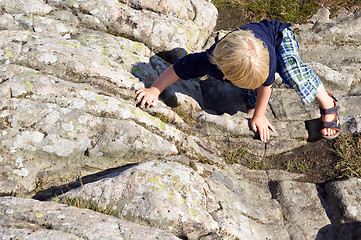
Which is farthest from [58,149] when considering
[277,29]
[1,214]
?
[277,29]

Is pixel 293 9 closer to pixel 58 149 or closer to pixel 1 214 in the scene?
pixel 58 149

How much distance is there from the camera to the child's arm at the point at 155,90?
641 centimetres

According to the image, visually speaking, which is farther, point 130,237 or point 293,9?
point 293,9

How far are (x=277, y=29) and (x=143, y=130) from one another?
3.58m

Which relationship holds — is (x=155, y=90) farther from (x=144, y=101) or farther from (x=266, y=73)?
(x=266, y=73)

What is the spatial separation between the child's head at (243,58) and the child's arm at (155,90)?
1.60 metres

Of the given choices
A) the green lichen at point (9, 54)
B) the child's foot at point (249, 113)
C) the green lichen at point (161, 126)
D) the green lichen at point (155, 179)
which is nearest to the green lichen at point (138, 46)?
the green lichen at point (161, 126)

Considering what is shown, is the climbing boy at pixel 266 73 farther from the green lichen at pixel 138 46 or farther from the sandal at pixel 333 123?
the green lichen at pixel 138 46

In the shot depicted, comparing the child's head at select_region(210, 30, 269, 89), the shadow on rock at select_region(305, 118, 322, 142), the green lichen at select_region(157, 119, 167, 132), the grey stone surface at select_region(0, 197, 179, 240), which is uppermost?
the child's head at select_region(210, 30, 269, 89)

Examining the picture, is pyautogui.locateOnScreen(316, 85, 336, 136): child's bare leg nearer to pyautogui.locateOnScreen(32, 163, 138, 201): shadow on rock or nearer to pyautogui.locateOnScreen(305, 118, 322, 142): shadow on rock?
pyautogui.locateOnScreen(305, 118, 322, 142): shadow on rock

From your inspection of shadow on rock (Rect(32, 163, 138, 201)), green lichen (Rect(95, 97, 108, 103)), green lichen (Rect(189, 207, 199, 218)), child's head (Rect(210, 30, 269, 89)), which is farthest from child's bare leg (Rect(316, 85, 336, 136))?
green lichen (Rect(95, 97, 108, 103))

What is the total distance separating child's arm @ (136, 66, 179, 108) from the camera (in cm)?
641

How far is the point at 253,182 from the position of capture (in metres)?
6.44

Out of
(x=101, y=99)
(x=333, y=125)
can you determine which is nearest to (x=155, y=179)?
(x=101, y=99)
